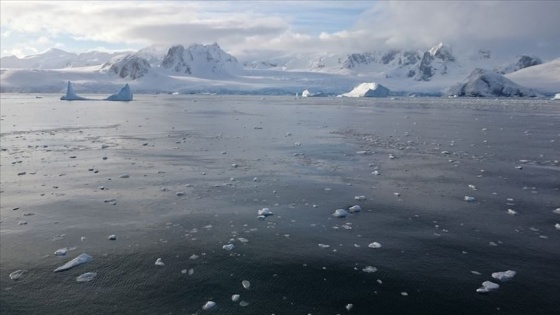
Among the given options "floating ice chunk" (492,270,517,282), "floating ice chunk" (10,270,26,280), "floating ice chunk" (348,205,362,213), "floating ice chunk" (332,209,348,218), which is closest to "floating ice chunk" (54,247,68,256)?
"floating ice chunk" (10,270,26,280)

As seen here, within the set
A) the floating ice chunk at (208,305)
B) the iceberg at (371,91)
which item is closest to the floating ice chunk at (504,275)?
the floating ice chunk at (208,305)

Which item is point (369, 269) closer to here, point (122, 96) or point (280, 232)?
point (280, 232)

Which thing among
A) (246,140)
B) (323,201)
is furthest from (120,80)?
(323,201)

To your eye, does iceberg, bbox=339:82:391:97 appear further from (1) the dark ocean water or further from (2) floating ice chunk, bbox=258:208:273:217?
(2) floating ice chunk, bbox=258:208:273:217

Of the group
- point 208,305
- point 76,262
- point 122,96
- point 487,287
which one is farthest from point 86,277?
point 122,96

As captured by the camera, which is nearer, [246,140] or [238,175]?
[238,175]

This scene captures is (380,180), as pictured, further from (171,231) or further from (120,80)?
(120,80)
